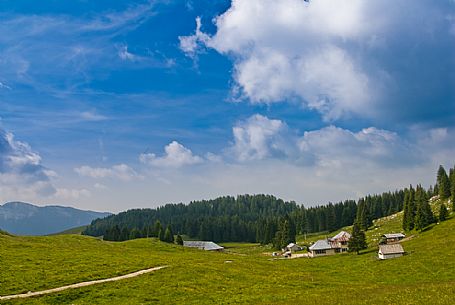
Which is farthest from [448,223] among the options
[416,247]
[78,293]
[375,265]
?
[78,293]

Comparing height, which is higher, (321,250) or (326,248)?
(326,248)

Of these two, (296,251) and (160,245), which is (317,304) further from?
(296,251)

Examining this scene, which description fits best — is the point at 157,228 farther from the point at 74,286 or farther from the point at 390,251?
the point at 74,286

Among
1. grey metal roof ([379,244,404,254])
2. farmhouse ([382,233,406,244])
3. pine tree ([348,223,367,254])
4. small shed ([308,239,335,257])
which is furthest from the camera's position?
small shed ([308,239,335,257])

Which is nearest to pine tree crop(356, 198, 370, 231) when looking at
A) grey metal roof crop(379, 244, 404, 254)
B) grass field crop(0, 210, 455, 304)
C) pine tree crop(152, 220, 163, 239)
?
grey metal roof crop(379, 244, 404, 254)

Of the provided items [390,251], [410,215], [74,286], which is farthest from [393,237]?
[74,286]

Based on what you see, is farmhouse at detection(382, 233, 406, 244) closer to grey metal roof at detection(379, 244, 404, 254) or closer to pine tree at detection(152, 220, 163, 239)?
grey metal roof at detection(379, 244, 404, 254)

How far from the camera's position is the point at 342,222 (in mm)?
192875

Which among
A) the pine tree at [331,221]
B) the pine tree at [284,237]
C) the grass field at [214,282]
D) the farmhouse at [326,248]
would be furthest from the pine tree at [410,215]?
the pine tree at [331,221]

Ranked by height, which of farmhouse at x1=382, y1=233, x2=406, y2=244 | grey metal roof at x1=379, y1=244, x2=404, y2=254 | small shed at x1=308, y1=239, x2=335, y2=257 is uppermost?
farmhouse at x1=382, y1=233, x2=406, y2=244

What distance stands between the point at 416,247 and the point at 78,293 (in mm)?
73893

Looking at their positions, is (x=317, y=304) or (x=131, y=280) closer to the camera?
(x=317, y=304)

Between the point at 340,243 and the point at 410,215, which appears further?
the point at 340,243

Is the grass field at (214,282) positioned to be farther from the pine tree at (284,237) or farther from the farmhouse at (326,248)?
the pine tree at (284,237)
